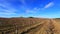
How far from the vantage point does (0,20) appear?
92.6 feet

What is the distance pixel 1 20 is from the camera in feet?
92.2

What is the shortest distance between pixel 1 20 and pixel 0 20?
315 mm
